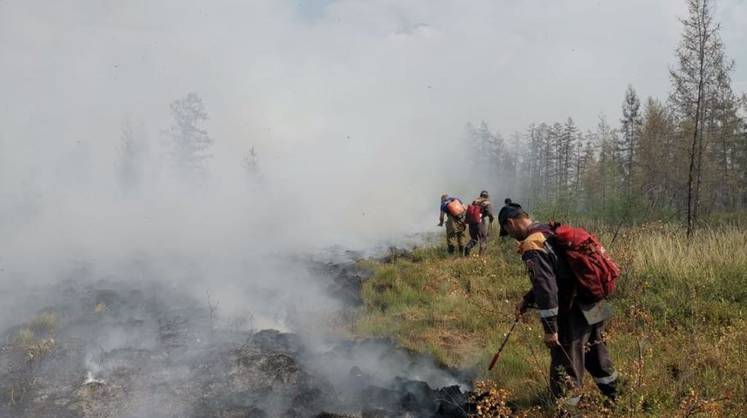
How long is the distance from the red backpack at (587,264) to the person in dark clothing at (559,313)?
8cm

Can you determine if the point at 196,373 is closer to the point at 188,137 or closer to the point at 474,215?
the point at 474,215

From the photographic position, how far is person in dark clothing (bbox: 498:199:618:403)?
11.2 ft

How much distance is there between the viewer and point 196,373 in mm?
5211

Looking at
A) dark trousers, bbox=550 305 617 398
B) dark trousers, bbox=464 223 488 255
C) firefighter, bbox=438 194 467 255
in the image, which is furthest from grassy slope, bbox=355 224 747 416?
firefighter, bbox=438 194 467 255

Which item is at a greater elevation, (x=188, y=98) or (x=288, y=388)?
(x=188, y=98)

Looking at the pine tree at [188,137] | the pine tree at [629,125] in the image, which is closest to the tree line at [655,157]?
the pine tree at [629,125]

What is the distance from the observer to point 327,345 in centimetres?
641

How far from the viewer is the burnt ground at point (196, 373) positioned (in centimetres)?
451

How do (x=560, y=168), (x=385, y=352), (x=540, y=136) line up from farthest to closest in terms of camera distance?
1. (x=540, y=136)
2. (x=560, y=168)
3. (x=385, y=352)

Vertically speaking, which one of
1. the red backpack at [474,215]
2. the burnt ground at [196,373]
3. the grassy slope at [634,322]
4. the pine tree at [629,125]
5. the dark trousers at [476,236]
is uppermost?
the pine tree at [629,125]

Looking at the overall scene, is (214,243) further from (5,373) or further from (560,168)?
(560,168)

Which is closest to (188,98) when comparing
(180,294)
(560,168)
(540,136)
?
(180,294)

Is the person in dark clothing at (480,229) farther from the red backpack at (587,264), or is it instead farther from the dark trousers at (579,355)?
the red backpack at (587,264)

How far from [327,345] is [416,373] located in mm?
1502
